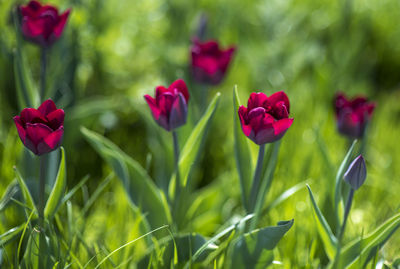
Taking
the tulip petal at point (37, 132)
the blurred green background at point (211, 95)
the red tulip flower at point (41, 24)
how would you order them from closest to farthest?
the tulip petal at point (37, 132)
the red tulip flower at point (41, 24)
the blurred green background at point (211, 95)

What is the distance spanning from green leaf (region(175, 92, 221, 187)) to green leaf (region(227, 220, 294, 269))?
0.18 m

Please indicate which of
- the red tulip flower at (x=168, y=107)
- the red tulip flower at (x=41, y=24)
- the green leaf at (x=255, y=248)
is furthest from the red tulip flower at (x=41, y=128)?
the green leaf at (x=255, y=248)

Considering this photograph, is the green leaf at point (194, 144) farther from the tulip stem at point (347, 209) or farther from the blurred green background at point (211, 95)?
the tulip stem at point (347, 209)

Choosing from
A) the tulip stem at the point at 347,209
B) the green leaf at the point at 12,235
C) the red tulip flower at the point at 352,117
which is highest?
the red tulip flower at the point at 352,117

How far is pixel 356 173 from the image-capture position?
79 cm

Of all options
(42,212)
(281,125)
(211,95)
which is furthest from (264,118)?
(211,95)

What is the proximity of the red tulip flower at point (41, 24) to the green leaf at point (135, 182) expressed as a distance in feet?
0.72

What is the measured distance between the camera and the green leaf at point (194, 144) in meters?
0.87

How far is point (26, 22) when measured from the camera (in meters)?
0.98

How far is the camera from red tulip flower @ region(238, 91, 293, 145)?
76 cm

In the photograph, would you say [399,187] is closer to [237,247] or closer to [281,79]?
[281,79]

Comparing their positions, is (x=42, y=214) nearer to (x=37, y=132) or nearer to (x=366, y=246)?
(x=37, y=132)

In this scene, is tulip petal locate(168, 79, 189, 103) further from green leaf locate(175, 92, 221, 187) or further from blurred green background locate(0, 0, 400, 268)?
blurred green background locate(0, 0, 400, 268)

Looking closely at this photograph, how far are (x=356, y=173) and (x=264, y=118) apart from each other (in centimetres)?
20
